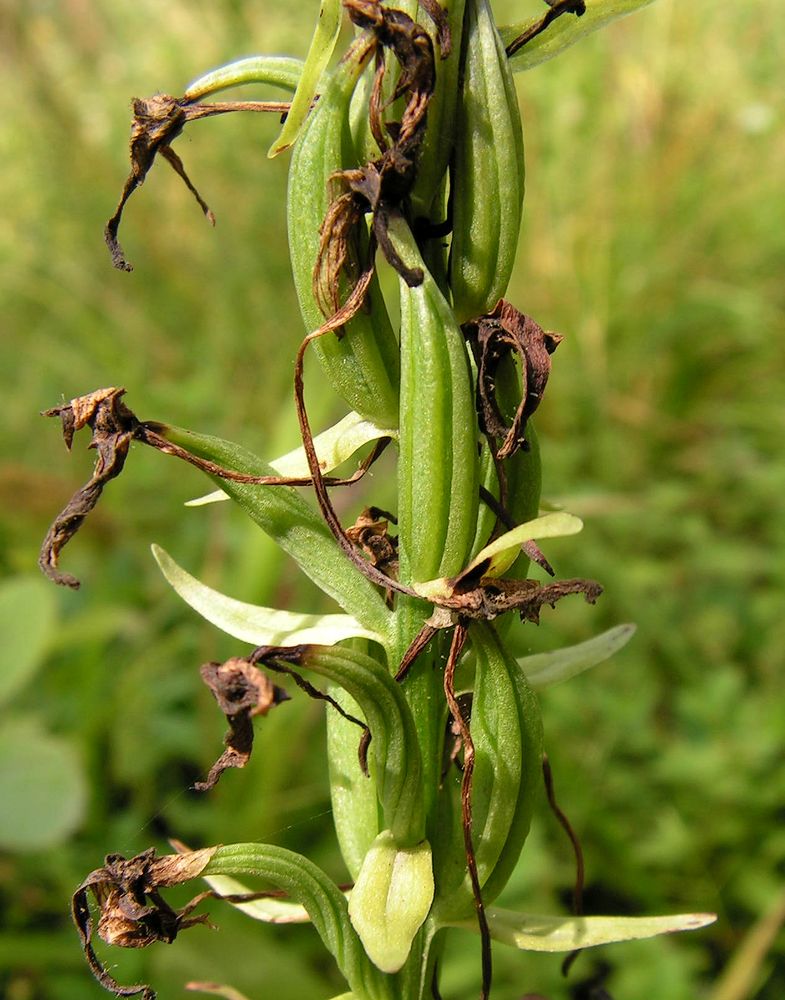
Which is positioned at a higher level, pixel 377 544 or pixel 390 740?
pixel 377 544

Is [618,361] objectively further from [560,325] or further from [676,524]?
[676,524]

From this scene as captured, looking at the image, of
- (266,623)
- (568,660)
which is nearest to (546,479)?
(568,660)

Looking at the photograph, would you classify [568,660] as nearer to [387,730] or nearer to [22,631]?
[387,730]

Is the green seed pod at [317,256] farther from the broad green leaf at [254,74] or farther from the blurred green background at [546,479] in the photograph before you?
the blurred green background at [546,479]

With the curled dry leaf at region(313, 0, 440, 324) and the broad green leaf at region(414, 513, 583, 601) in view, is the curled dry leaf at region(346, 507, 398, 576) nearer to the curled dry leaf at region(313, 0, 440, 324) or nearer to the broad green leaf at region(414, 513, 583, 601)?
the broad green leaf at region(414, 513, 583, 601)

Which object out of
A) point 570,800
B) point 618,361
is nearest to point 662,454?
point 618,361

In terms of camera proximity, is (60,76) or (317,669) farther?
(60,76)

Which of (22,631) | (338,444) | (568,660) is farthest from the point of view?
(22,631)
